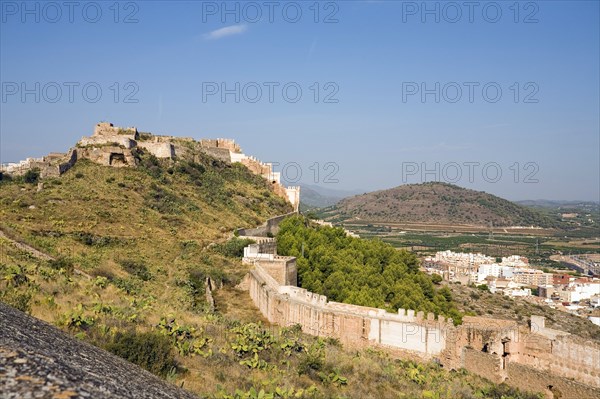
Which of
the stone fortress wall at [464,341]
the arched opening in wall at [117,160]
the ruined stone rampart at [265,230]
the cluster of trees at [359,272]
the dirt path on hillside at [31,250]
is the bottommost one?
the stone fortress wall at [464,341]

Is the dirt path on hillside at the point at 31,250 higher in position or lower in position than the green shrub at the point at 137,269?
higher

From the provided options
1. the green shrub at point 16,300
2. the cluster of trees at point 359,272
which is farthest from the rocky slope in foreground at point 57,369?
the cluster of trees at point 359,272

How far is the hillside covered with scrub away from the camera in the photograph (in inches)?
397

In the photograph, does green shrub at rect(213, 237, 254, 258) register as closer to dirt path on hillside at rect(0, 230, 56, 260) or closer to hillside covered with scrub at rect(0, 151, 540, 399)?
hillside covered with scrub at rect(0, 151, 540, 399)

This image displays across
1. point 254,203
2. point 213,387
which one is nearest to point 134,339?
point 213,387

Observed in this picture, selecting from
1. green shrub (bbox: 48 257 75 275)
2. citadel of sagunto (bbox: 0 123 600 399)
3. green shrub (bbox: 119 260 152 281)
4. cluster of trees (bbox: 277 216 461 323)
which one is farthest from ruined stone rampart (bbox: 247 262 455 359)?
green shrub (bbox: 48 257 75 275)

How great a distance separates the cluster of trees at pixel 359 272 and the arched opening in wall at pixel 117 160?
1432cm

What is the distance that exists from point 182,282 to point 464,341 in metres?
12.1

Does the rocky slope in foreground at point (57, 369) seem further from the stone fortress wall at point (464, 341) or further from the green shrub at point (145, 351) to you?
the stone fortress wall at point (464, 341)

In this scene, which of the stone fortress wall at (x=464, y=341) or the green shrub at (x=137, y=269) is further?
the green shrub at (x=137, y=269)

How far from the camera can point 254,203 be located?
49.6 metres

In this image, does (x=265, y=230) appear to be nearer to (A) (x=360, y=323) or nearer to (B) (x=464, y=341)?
(A) (x=360, y=323)

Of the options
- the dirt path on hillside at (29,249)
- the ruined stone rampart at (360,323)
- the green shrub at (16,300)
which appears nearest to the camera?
the green shrub at (16,300)

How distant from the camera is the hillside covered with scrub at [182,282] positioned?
33.1ft
